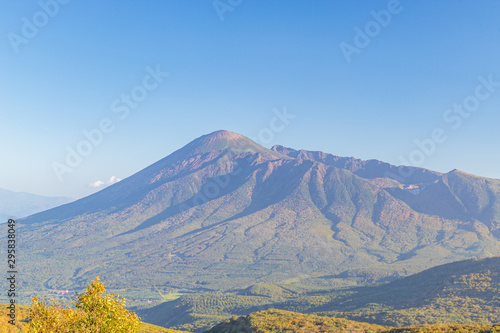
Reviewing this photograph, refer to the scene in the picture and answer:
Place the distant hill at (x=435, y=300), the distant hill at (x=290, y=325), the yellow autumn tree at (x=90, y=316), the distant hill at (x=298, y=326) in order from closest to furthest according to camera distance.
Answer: the yellow autumn tree at (x=90, y=316), the distant hill at (x=298, y=326), the distant hill at (x=290, y=325), the distant hill at (x=435, y=300)

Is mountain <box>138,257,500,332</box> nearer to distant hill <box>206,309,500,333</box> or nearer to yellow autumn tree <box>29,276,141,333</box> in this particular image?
distant hill <box>206,309,500,333</box>

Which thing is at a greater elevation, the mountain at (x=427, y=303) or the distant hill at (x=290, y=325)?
the distant hill at (x=290, y=325)

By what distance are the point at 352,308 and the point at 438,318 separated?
145 ft

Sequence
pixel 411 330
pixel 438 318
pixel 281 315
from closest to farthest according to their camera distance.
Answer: pixel 411 330 → pixel 281 315 → pixel 438 318

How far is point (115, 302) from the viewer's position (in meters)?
32.2

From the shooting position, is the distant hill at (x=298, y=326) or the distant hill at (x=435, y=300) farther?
the distant hill at (x=435, y=300)

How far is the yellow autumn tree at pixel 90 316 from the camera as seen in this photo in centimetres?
3167

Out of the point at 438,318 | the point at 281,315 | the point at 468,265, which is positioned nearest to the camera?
the point at 281,315

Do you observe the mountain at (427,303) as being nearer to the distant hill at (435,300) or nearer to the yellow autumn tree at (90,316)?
the distant hill at (435,300)

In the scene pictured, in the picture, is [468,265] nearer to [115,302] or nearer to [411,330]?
[411,330]

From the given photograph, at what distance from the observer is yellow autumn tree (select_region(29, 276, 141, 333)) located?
3167cm

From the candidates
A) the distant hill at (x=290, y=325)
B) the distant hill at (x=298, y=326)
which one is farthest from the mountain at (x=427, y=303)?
the distant hill at (x=298, y=326)

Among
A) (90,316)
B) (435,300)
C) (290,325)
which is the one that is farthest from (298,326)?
(435,300)

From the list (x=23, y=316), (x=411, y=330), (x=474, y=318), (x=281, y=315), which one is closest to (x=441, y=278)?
(x=474, y=318)
